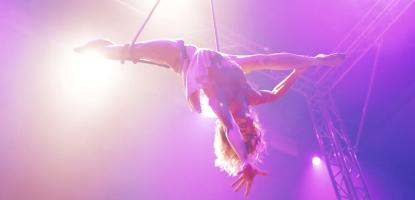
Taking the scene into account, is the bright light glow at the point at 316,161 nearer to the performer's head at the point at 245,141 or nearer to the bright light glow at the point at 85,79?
the bright light glow at the point at 85,79

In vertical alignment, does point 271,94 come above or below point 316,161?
above

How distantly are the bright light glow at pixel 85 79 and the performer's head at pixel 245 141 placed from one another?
271 cm

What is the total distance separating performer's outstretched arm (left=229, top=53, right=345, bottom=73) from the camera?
237 centimetres

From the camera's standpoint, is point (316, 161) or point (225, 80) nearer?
point (225, 80)

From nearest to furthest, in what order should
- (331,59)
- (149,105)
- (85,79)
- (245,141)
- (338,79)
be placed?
(245,141), (331,59), (85,79), (149,105), (338,79)

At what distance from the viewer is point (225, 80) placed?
2.15 m

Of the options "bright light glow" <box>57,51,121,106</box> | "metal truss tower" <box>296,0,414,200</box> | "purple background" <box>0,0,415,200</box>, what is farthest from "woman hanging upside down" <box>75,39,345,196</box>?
"metal truss tower" <box>296,0,414,200</box>

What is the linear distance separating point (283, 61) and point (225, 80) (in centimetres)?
41

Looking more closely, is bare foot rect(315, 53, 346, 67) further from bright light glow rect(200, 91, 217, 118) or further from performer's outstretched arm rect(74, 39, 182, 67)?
performer's outstretched arm rect(74, 39, 182, 67)

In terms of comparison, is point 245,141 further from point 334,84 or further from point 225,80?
point 334,84

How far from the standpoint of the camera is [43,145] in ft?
13.8

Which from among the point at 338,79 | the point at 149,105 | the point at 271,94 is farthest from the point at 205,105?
the point at 338,79

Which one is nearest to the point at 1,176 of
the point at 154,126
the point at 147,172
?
the point at 147,172

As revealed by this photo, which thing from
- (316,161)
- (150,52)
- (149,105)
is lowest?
(316,161)
